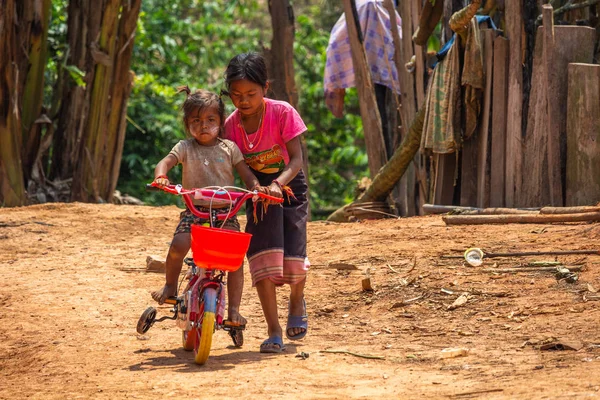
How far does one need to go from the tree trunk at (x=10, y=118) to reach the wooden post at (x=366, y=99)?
394 cm

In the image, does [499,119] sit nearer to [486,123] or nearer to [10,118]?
[486,123]

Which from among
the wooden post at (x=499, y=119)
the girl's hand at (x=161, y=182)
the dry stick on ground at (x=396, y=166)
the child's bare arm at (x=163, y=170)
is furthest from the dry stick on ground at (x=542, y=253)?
the dry stick on ground at (x=396, y=166)

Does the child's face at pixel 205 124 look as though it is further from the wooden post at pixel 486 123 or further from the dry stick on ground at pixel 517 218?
the wooden post at pixel 486 123

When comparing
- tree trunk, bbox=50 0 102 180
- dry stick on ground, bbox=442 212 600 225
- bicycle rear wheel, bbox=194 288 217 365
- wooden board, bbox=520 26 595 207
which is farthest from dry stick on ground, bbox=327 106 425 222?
bicycle rear wheel, bbox=194 288 217 365

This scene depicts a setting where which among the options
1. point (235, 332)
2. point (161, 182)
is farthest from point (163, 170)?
point (235, 332)

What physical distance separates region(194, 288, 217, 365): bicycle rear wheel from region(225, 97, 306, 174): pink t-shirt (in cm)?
76

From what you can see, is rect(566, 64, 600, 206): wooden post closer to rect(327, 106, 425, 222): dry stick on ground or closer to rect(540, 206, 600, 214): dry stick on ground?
rect(540, 206, 600, 214): dry stick on ground

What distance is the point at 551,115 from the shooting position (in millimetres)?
7516

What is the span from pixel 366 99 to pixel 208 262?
651cm

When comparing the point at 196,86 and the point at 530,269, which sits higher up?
the point at 196,86

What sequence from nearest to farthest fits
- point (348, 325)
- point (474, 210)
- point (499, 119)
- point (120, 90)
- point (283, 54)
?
1. point (348, 325)
2. point (474, 210)
3. point (499, 119)
4. point (283, 54)
5. point (120, 90)

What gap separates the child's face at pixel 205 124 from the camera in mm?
4738

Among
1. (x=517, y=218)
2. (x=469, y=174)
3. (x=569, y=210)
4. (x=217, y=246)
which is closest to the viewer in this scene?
(x=217, y=246)

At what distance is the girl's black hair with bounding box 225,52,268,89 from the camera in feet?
15.4
